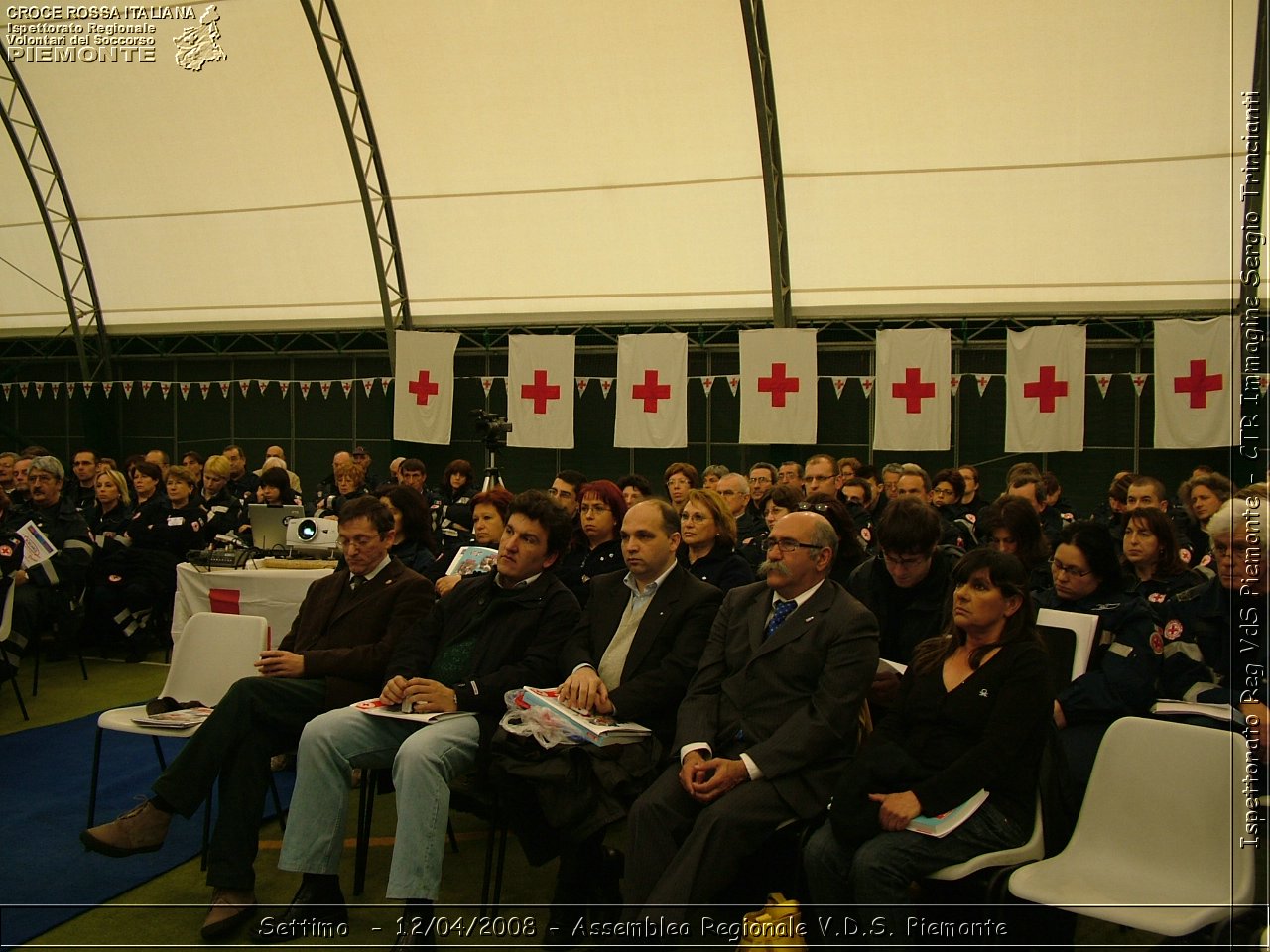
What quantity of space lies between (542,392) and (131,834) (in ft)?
28.7

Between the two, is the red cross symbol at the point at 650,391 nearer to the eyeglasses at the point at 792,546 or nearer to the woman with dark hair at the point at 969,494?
the woman with dark hair at the point at 969,494

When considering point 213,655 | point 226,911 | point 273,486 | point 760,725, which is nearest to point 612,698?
point 760,725

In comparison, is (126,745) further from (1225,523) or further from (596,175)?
(596,175)

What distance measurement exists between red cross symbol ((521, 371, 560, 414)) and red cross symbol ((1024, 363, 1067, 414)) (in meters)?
5.03

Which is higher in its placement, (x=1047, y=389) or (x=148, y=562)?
(x=1047, y=389)

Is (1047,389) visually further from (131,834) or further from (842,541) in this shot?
(131,834)

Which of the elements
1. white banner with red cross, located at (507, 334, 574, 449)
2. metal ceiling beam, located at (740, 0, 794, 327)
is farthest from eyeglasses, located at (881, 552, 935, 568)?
white banner with red cross, located at (507, 334, 574, 449)

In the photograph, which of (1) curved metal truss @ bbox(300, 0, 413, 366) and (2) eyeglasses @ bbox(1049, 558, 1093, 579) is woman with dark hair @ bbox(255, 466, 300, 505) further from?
(2) eyeglasses @ bbox(1049, 558, 1093, 579)

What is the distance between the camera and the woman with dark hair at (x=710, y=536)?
4.02 meters

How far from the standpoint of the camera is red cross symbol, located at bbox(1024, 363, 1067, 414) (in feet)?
34.1

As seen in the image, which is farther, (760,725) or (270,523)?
(270,523)

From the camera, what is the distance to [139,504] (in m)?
7.09

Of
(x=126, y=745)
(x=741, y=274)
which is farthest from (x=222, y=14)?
(x=126, y=745)

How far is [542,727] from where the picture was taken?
2906 mm
